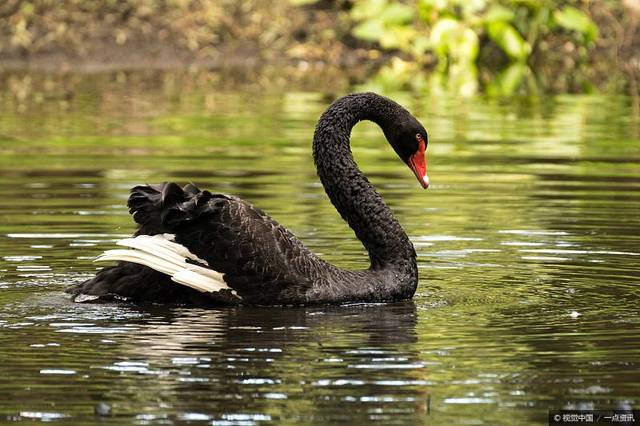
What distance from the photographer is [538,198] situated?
11305 millimetres

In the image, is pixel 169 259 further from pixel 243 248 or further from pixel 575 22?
pixel 575 22

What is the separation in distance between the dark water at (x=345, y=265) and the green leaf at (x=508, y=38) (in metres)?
4.23

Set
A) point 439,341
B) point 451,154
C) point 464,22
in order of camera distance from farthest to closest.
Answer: point 464,22, point 451,154, point 439,341

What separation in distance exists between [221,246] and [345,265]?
5.57 feet

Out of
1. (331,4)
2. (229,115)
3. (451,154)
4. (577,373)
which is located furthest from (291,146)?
(331,4)

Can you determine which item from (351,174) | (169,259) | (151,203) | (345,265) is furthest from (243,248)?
(345,265)

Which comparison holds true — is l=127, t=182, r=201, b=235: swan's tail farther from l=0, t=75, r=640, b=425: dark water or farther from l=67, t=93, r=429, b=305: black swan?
l=0, t=75, r=640, b=425: dark water

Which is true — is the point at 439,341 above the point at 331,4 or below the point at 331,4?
below

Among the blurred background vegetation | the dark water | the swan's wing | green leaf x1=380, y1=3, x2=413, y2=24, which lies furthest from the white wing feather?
green leaf x1=380, y1=3, x2=413, y2=24

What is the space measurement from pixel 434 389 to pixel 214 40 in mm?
18513

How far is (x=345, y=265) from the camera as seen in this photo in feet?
28.9

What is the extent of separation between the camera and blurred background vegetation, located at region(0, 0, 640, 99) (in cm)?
2138

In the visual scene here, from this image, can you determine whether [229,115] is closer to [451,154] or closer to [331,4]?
[451,154]

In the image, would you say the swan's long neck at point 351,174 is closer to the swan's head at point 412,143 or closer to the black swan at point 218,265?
the swan's head at point 412,143
